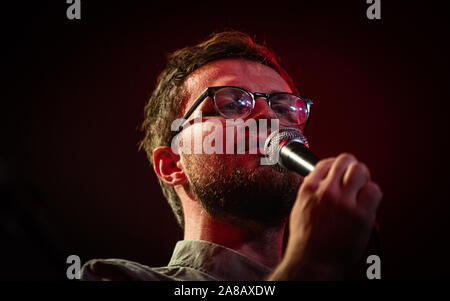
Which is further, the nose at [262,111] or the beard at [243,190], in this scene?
the nose at [262,111]

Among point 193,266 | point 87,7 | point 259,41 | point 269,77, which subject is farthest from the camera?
point 259,41

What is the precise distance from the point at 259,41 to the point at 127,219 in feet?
6.55

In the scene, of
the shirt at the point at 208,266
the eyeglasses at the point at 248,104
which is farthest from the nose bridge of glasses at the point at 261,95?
the shirt at the point at 208,266

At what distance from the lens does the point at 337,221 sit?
3.03ft

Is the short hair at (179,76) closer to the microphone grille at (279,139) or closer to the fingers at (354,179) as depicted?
the microphone grille at (279,139)

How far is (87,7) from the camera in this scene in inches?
109

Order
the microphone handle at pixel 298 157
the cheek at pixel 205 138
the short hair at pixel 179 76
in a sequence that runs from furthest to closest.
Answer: the short hair at pixel 179 76, the cheek at pixel 205 138, the microphone handle at pixel 298 157

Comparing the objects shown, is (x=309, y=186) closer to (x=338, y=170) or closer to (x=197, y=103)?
(x=338, y=170)

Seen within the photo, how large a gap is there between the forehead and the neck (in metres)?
0.67

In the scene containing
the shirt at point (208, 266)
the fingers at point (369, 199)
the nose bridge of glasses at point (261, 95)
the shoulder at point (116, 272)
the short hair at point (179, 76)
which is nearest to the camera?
the fingers at point (369, 199)

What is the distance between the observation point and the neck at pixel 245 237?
1.65 meters

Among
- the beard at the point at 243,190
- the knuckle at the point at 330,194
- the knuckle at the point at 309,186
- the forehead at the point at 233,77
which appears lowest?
the beard at the point at 243,190
